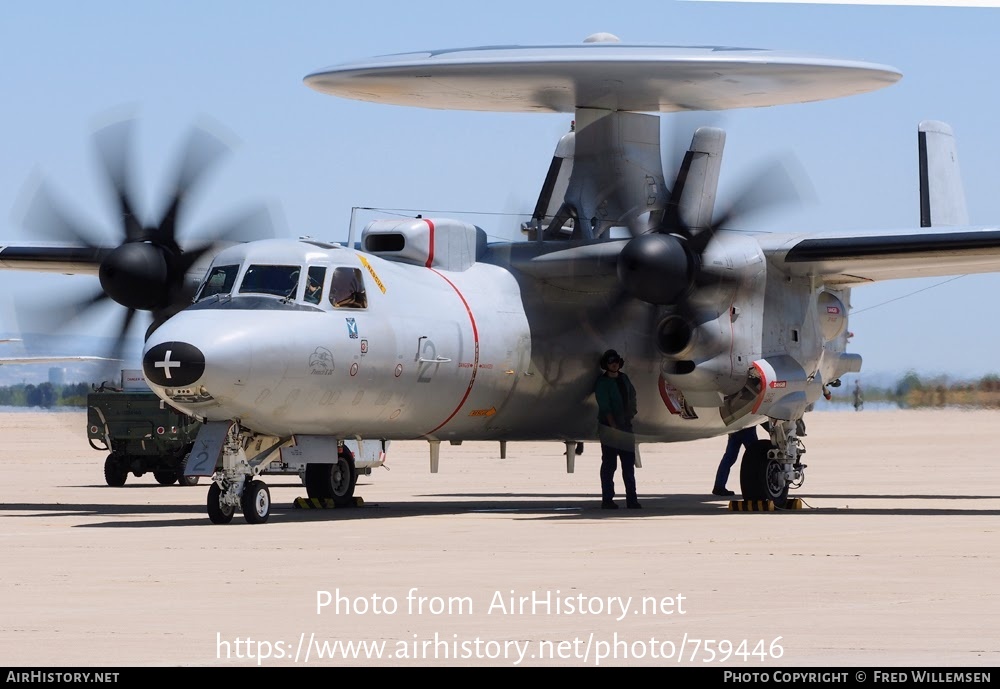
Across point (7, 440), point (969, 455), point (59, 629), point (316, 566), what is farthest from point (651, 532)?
point (7, 440)

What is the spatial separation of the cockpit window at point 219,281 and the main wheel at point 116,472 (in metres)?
13.4

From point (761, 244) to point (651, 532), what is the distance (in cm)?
690

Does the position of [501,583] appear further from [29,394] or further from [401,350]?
[29,394]

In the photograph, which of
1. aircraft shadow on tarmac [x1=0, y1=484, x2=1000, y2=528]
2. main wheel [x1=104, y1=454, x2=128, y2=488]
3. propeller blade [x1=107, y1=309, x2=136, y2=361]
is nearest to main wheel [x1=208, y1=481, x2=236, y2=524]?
aircraft shadow on tarmac [x1=0, y1=484, x2=1000, y2=528]

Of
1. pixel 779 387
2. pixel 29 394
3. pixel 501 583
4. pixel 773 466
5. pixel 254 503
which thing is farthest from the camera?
pixel 29 394

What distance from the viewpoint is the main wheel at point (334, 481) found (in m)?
24.3

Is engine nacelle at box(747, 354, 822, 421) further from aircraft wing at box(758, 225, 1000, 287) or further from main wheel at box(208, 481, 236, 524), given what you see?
main wheel at box(208, 481, 236, 524)

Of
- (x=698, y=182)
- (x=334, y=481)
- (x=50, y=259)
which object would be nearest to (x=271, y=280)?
(x=334, y=481)

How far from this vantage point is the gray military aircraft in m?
19.8

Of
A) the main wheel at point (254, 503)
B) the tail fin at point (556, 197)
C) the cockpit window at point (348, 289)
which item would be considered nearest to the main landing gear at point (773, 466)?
the tail fin at point (556, 197)

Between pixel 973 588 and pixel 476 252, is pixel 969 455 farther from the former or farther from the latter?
pixel 973 588

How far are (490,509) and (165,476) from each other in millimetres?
11091

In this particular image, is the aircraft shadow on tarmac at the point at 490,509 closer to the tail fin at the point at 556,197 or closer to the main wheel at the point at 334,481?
the main wheel at the point at 334,481

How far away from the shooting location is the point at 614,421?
23.5 m
